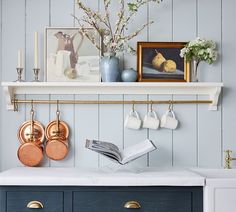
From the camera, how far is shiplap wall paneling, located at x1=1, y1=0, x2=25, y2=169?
105 inches

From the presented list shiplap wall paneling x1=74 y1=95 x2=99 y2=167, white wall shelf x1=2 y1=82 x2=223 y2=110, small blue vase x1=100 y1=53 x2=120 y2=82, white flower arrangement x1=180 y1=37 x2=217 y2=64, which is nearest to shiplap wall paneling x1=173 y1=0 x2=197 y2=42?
white flower arrangement x1=180 y1=37 x2=217 y2=64

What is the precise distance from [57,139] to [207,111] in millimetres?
922

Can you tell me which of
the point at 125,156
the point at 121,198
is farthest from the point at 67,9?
the point at 121,198

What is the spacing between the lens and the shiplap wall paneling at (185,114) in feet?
8.77

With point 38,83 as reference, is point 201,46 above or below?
above

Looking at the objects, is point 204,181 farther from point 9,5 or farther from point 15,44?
point 9,5

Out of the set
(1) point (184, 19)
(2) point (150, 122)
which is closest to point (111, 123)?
(2) point (150, 122)

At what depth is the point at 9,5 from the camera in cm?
269

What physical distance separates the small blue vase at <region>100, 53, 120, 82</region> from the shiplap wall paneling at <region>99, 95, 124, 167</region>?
16cm

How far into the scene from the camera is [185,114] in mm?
2686

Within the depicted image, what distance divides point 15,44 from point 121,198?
1.16 meters

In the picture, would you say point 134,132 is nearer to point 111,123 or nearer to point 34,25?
point 111,123

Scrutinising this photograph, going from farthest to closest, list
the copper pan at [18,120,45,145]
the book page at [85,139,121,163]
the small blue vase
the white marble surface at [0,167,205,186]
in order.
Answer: the copper pan at [18,120,45,145] → the small blue vase → the book page at [85,139,121,163] → the white marble surface at [0,167,205,186]

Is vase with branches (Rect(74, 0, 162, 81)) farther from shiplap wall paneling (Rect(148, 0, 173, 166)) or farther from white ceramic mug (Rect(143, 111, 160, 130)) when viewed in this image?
white ceramic mug (Rect(143, 111, 160, 130))
